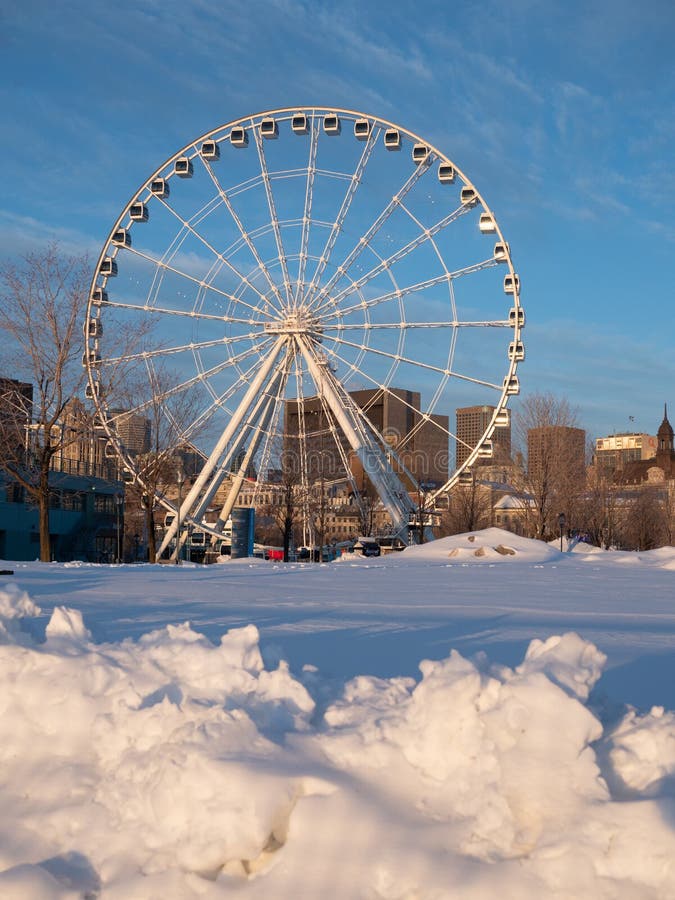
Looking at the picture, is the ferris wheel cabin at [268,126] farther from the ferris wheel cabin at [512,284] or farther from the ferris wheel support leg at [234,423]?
the ferris wheel cabin at [512,284]

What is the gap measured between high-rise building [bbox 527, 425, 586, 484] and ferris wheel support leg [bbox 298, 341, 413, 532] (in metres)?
14.7

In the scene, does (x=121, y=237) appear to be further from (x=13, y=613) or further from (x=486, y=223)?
(x=13, y=613)

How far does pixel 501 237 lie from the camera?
1262 inches

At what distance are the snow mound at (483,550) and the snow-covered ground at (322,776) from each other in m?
19.7

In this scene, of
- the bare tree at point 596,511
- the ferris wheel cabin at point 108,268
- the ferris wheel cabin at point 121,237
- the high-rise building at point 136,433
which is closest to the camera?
the ferris wheel cabin at point 108,268

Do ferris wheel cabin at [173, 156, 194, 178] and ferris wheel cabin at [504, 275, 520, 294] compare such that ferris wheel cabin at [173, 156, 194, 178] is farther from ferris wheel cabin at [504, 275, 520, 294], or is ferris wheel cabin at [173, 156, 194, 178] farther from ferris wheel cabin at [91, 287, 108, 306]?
ferris wheel cabin at [504, 275, 520, 294]

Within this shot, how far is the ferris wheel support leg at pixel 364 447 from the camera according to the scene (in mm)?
32250

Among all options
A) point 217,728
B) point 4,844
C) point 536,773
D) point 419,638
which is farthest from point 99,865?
point 419,638

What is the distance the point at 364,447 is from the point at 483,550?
759cm

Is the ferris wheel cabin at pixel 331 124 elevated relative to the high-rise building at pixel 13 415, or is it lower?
elevated

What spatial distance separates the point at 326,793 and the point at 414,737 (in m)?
0.43

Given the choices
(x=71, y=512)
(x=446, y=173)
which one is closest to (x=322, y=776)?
(x=446, y=173)

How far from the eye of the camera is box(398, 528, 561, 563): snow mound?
25.3 meters

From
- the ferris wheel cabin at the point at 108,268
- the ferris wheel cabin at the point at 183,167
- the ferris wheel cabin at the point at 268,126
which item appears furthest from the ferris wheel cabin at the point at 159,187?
the ferris wheel cabin at the point at 268,126
